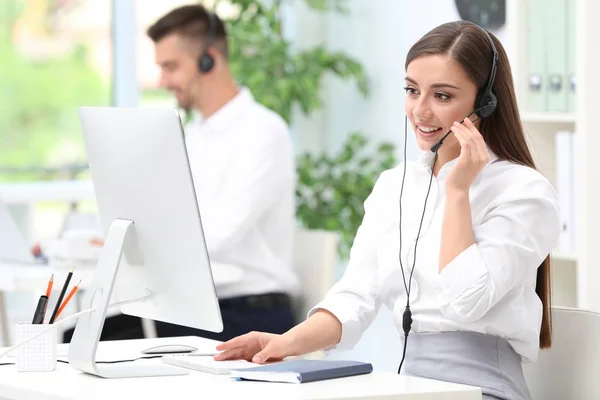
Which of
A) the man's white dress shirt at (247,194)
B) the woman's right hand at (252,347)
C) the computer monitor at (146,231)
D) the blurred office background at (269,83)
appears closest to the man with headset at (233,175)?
the man's white dress shirt at (247,194)

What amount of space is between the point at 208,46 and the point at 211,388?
204 centimetres

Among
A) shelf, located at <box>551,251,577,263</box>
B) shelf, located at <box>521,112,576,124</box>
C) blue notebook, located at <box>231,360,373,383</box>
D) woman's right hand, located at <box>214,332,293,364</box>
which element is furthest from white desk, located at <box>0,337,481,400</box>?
shelf, located at <box>521,112,576,124</box>

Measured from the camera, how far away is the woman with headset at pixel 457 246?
5.96ft

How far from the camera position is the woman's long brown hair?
6.31ft

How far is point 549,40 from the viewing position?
2.95 metres

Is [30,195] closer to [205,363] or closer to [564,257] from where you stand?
[564,257]

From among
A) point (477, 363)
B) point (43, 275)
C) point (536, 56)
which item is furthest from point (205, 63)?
point (477, 363)

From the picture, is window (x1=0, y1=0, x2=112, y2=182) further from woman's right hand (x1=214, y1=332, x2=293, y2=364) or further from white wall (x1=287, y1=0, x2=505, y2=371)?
woman's right hand (x1=214, y1=332, x2=293, y2=364)

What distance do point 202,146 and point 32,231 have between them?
157 cm

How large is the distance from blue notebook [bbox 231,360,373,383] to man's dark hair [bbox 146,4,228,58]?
1.92m

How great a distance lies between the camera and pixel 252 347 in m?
1.86

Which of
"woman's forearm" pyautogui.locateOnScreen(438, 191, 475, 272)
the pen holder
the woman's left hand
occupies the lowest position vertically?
the pen holder

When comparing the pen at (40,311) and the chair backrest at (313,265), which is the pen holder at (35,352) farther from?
the chair backrest at (313,265)

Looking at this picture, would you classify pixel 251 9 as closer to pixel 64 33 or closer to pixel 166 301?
pixel 64 33
